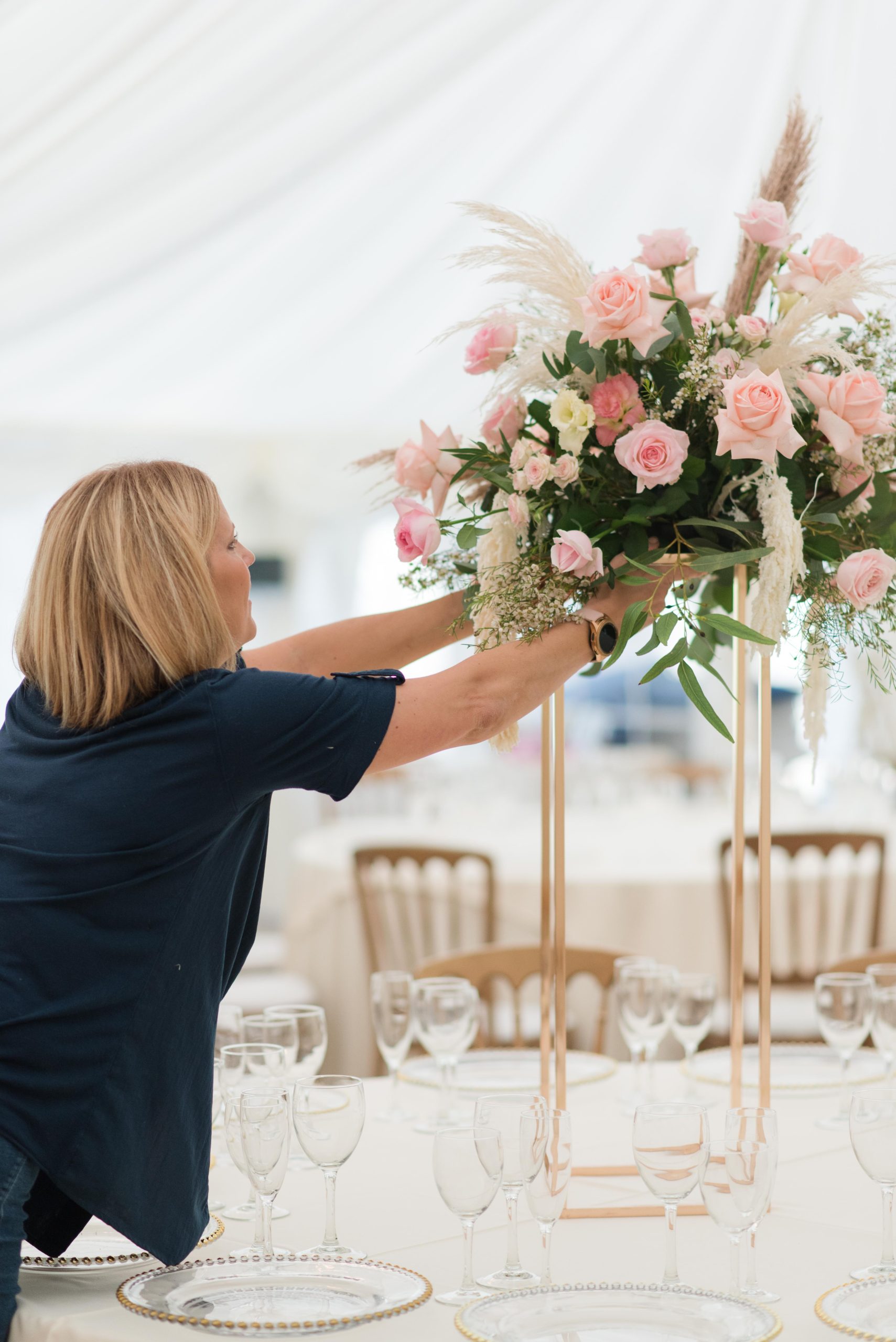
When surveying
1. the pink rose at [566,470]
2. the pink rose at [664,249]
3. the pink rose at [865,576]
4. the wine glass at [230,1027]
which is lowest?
the wine glass at [230,1027]

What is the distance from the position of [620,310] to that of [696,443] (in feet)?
0.64

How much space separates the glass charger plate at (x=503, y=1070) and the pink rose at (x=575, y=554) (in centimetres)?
104

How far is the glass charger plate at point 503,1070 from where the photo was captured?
97.1 inches

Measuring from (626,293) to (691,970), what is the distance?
3.05 m

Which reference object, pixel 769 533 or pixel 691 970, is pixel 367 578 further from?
pixel 769 533

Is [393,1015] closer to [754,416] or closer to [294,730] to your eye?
[294,730]

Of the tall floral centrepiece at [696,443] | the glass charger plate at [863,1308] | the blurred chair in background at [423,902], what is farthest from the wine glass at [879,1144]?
the blurred chair in background at [423,902]

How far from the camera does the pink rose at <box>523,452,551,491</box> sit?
1.71m

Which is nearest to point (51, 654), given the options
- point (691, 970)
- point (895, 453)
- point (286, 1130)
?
point (286, 1130)

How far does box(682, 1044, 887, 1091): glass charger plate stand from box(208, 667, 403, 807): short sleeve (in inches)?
43.4

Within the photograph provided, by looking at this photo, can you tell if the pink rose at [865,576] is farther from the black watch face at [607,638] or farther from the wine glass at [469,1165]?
the wine glass at [469,1165]

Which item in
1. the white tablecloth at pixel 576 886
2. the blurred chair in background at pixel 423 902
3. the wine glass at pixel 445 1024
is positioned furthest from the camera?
the blurred chair in background at pixel 423 902

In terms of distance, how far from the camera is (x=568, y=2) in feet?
9.12

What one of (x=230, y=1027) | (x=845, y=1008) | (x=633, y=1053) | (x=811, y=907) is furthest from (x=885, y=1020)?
(x=811, y=907)
